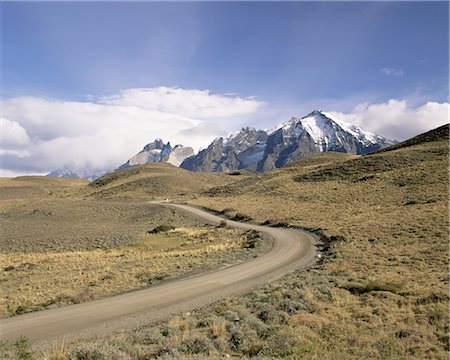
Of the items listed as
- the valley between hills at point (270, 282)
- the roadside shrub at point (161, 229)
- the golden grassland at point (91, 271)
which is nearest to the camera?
the valley between hills at point (270, 282)

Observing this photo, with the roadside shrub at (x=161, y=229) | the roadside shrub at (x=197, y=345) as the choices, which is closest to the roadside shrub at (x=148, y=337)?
the roadside shrub at (x=197, y=345)

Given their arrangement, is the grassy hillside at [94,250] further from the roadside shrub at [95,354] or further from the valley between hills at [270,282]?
the roadside shrub at [95,354]

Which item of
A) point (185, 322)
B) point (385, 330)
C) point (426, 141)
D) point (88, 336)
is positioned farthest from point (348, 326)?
point (426, 141)

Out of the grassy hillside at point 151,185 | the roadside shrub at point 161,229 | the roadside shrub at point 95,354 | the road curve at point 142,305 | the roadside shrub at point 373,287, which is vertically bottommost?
the roadside shrub at point 373,287

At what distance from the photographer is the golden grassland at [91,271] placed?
20.5m

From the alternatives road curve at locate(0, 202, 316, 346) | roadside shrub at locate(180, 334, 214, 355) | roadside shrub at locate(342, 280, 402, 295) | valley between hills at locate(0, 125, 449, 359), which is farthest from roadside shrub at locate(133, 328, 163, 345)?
roadside shrub at locate(342, 280, 402, 295)

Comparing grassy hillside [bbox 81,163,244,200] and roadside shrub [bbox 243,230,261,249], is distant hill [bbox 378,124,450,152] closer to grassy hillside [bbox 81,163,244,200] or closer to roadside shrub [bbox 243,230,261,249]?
grassy hillside [bbox 81,163,244,200]

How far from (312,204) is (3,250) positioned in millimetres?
48414

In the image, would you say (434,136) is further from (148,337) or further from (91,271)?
(148,337)

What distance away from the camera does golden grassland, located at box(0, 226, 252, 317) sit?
808 inches

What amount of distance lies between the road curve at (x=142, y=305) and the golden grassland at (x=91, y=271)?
206 cm

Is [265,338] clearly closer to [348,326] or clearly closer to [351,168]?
[348,326]

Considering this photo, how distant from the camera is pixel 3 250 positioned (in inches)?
1743

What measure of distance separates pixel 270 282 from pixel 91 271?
14897 mm
